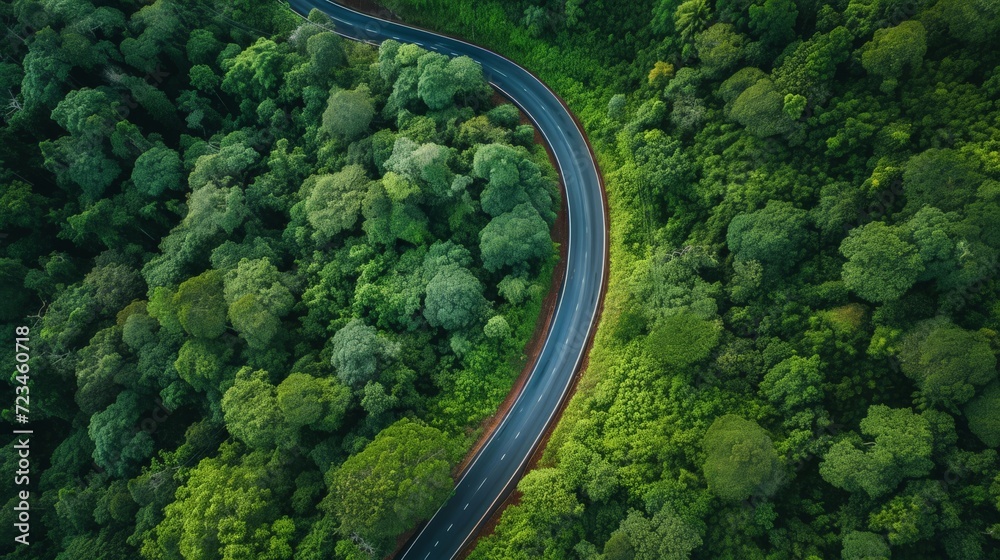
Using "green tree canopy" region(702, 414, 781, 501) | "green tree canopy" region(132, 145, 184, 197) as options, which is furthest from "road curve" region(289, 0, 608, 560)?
"green tree canopy" region(132, 145, 184, 197)

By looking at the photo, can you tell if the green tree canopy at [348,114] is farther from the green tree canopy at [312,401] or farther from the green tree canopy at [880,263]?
the green tree canopy at [880,263]

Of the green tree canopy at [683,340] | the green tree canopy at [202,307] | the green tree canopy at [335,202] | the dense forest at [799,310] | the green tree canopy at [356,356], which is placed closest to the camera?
the dense forest at [799,310]

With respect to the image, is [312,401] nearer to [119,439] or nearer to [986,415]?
[119,439]

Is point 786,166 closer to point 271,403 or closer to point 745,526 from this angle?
point 745,526

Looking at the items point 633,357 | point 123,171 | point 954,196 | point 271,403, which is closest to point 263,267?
point 271,403

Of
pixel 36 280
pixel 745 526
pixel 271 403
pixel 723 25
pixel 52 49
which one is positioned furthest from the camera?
pixel 52 49

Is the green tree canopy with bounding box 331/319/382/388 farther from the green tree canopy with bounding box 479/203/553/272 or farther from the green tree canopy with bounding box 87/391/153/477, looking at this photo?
the green tree canopy with bounding box 87/391/153/477

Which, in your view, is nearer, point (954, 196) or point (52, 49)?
point (954, 196)

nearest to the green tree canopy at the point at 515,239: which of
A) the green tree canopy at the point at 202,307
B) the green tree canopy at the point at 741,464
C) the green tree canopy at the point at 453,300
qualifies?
the green tree canopy at the point at 453,300
